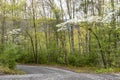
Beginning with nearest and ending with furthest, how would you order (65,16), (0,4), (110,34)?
1. (110,34)
2. (0,4)
3. (65,16)

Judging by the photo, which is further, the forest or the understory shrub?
the forest

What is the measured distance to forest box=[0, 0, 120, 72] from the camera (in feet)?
70.8

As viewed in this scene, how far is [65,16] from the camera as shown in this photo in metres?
32.6

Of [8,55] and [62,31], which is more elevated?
[62,31]

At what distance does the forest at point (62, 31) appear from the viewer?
2159cm

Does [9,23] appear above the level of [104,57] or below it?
above

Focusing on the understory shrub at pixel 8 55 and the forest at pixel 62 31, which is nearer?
the understory shrub at pixel 8 55

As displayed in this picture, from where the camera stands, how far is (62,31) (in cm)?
3366

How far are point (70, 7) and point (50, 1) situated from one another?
373 centimetres

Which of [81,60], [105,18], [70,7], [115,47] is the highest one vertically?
[70,7]

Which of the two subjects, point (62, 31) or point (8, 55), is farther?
point (62, 31)

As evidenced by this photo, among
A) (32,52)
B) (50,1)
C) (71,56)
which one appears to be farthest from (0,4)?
(71,56)

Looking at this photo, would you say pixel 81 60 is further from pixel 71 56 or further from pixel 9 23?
pixel 9 23

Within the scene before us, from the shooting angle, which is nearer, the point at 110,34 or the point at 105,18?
the point at 105,18
